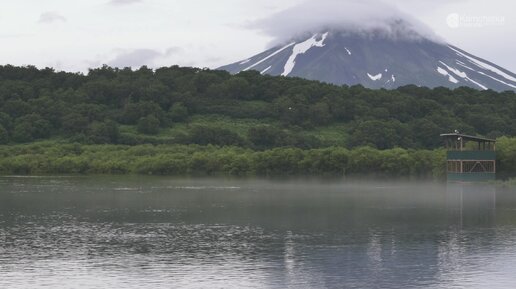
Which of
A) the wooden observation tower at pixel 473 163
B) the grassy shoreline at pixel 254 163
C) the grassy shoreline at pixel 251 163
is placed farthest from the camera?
the grassy shoreline at pixel 251 163

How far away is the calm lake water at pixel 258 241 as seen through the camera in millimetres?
47969

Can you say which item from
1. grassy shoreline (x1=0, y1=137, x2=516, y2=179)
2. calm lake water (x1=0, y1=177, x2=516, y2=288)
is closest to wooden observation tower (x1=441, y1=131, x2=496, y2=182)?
grassy shoreline (x1=0, y1=137, x2=516, y2=179)

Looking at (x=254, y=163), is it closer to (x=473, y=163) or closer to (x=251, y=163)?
(x=251, y=163)

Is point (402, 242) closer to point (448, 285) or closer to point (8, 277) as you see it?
point (448, 285)

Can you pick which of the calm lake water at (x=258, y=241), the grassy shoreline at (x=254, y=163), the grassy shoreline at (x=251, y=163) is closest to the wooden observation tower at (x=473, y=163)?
the grassy shoreline at (x=254, y=163)

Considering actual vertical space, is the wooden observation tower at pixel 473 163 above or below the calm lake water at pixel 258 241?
above

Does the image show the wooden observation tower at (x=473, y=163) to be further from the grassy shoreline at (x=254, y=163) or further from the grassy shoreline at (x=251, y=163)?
the grassy shoreline at (x=251, y=163)

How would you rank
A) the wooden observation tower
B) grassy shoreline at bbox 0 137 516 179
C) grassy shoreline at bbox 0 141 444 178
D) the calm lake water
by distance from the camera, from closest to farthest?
1. the calm lake water
2. the wooden observation tower
3. grassy shoreline at bbox 0 137 516 179
4. grassy shoreline at bbox 0 141 444 178

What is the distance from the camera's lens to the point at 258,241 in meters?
63.8

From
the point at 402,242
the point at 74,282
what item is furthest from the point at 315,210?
the point at 74,282

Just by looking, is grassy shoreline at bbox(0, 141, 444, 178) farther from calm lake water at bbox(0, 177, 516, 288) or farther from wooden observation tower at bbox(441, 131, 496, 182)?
calm lake water at bbox(0, 177, 516, 288)

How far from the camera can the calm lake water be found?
157ft

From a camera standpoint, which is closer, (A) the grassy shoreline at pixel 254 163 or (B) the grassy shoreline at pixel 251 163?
(A) the grassy shoreline at pixel 254 163

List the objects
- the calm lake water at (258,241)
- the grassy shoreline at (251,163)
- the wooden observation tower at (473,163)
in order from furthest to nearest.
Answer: the grassy shoreline at (251,163)
the wooden observation tower at (473,163)
the calm lake water at (258,241)
